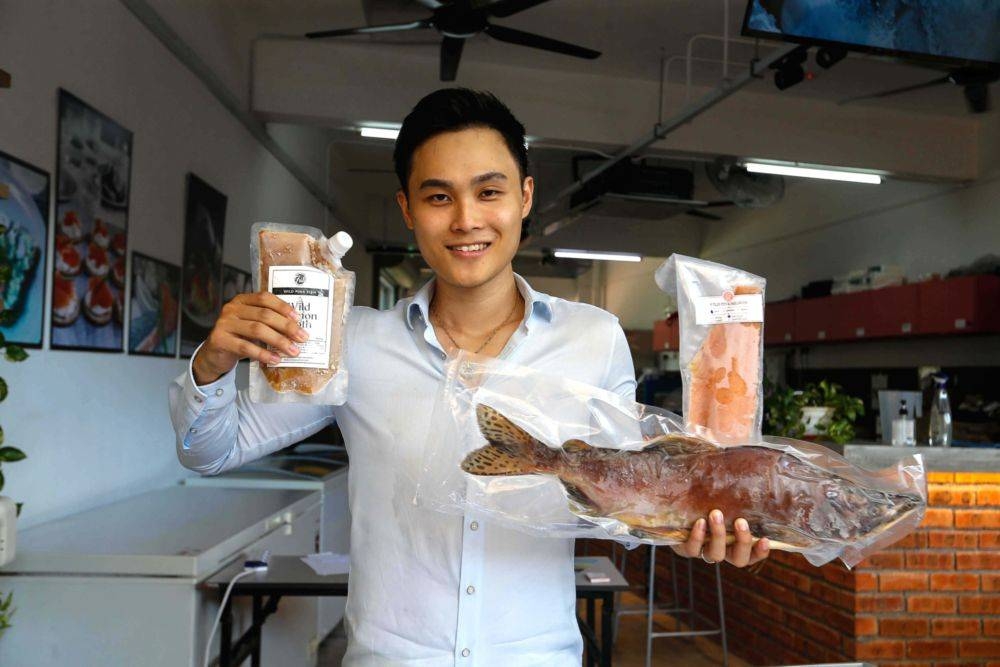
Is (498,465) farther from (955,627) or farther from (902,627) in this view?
(955,627)

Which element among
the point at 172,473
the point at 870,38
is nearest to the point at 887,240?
the point at 870,38

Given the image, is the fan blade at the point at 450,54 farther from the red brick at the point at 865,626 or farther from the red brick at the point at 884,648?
the red brick at the point at 884,648

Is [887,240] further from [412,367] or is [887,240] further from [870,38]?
[412,367]

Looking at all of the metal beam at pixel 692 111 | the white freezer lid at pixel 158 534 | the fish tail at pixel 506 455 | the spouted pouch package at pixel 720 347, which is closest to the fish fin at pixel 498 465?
the fish tail at pixel 506 455

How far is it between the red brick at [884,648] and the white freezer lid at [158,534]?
2726 millimetres

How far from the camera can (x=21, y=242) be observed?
2725mm

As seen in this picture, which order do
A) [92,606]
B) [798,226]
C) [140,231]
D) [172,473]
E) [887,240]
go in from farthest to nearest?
[798,226]
[887,240]
[172,473]
[140,231]
[92,606]

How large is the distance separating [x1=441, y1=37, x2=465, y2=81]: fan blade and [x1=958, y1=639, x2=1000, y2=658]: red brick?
3.82m

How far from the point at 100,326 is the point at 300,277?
271 centimetres

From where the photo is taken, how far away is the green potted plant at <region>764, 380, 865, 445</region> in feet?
13.3

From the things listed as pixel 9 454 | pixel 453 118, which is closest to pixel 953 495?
pixel 453 118

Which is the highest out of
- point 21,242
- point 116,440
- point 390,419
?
point 21,242

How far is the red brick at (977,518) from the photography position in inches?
146

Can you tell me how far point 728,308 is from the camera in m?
1.18
